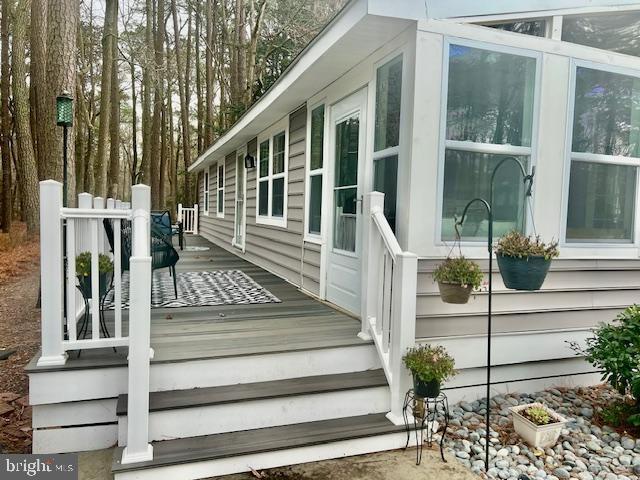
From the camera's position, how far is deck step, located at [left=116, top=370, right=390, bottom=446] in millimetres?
2316

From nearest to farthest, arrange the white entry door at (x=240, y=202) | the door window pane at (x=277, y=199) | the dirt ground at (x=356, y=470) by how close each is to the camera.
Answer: the dirt ground at (x=356, y=470), the door window pane at (x=277, y=199), the white entry door at (x=240, y=202)

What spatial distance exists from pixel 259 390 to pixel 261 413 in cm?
12

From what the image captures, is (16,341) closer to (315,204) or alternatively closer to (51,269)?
(51,269)

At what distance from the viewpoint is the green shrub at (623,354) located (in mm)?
2777

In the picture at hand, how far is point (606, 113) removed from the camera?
3494 millimetres

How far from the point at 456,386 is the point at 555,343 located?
2.99ft

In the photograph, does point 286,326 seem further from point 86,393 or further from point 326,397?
point 86,393

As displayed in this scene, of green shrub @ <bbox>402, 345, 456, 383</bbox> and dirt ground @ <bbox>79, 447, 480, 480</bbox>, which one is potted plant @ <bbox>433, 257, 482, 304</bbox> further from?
dirt ground @ <bbox>79, 447, 480, 480</bbox>

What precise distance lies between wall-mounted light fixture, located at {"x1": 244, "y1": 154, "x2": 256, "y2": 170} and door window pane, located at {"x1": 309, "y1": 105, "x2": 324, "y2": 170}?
9.13 feet

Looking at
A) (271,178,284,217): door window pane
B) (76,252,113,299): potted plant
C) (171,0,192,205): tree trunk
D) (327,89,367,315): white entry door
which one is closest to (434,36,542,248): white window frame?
(327,89,367,315): white entry door

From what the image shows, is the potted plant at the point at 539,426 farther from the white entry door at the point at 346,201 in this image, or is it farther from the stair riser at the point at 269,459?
the white entry door at the point at 346,201

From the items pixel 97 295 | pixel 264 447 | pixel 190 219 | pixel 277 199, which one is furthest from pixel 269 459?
pixel 190 219

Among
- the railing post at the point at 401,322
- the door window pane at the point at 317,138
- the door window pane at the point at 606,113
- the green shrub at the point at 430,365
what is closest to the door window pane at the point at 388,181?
the railing post at the point at 401,322

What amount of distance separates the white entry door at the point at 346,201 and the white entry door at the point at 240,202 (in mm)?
4020
